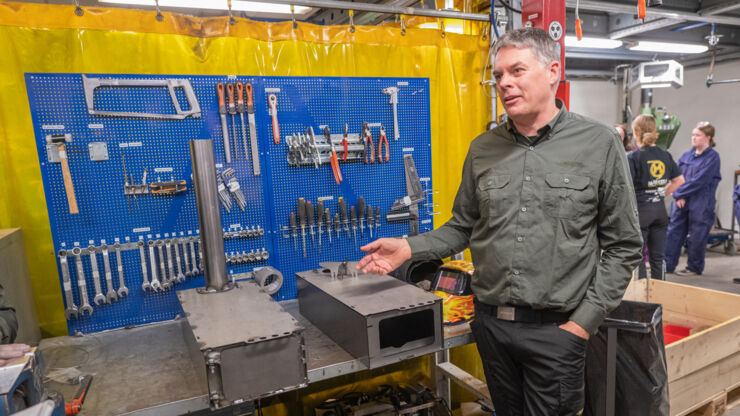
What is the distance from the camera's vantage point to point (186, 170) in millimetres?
2135

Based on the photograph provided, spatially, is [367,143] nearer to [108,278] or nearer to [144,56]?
[144,56]

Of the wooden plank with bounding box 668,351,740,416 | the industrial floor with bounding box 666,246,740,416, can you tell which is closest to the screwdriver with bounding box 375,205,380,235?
the wooden plank with bounding box 668,351,740,416

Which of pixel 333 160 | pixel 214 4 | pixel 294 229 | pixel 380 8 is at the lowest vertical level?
pixel 294 229

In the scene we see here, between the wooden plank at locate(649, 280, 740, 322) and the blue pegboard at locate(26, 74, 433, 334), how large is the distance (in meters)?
1.94

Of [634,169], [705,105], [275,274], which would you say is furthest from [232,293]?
[705,105]

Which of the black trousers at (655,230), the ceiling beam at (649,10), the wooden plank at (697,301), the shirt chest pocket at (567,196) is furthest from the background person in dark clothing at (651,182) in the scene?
the shirt chest pocket at (567,196)

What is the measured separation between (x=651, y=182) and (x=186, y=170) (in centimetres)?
374

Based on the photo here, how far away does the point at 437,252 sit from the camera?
1748mm

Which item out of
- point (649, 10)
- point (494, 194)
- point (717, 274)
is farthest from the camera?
point (717, 274)

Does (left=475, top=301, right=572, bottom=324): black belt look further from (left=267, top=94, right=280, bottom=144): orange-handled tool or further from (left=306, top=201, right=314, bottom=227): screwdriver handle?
(left=267, top=94, right=280, bottom=144): orange-handled tool

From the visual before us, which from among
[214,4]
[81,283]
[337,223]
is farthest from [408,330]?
[214,4]

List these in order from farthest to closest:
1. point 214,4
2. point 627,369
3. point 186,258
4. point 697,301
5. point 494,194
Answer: point 214,4
point 697,301
point 186,258
point 627,369
point 494,194

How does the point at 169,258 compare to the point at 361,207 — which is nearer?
the point at 169,258

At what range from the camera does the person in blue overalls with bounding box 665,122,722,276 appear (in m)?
5.23
